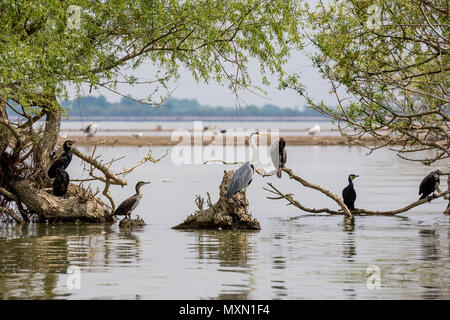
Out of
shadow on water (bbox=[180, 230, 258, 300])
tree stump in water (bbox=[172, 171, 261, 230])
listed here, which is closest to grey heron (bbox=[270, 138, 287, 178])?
tree stump in water (bbox=[172, 171, 261, 230])

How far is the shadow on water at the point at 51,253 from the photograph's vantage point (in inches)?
522

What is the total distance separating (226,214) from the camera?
20.4 meters

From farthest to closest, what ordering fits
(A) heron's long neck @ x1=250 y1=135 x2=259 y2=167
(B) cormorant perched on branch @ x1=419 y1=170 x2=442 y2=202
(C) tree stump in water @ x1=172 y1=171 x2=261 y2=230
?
(B) cormorant perched on branch @ x1=419 y1=170 x2=442 y2=202 → (A) heron's long neck @ x1=250 y1=135 x2=259 y2=167 → (C) tree stump in water @ x1=172 y1=171 x2=261 y2=230

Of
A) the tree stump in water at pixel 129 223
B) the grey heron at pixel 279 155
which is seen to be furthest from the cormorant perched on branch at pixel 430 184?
the tree stump in water at pixel 129 223

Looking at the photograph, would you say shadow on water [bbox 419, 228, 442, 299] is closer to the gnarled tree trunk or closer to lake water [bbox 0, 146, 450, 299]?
lake water [bbox 0, 146, 450, 299]

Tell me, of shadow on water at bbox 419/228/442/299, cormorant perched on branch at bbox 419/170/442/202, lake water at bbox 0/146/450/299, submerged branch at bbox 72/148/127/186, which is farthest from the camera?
cormorant perched on branch at bbox 419/170/442/202

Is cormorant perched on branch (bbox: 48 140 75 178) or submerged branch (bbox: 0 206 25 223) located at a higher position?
cormorant perched on branch (bbox: 48 140 75 178)

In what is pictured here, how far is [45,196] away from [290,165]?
1202 inches

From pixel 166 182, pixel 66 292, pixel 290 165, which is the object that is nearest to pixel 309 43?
pixel 66 292

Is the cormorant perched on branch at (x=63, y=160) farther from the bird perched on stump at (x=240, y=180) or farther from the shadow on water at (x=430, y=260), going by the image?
the shadow on water at (x=430, y=260)

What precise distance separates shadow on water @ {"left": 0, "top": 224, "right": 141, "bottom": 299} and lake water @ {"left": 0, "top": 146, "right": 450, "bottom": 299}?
19 millimetres

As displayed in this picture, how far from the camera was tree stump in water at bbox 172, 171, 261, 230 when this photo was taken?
66.3 feet

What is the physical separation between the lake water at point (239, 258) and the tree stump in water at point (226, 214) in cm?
43

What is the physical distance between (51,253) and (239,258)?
3538 millimetres
